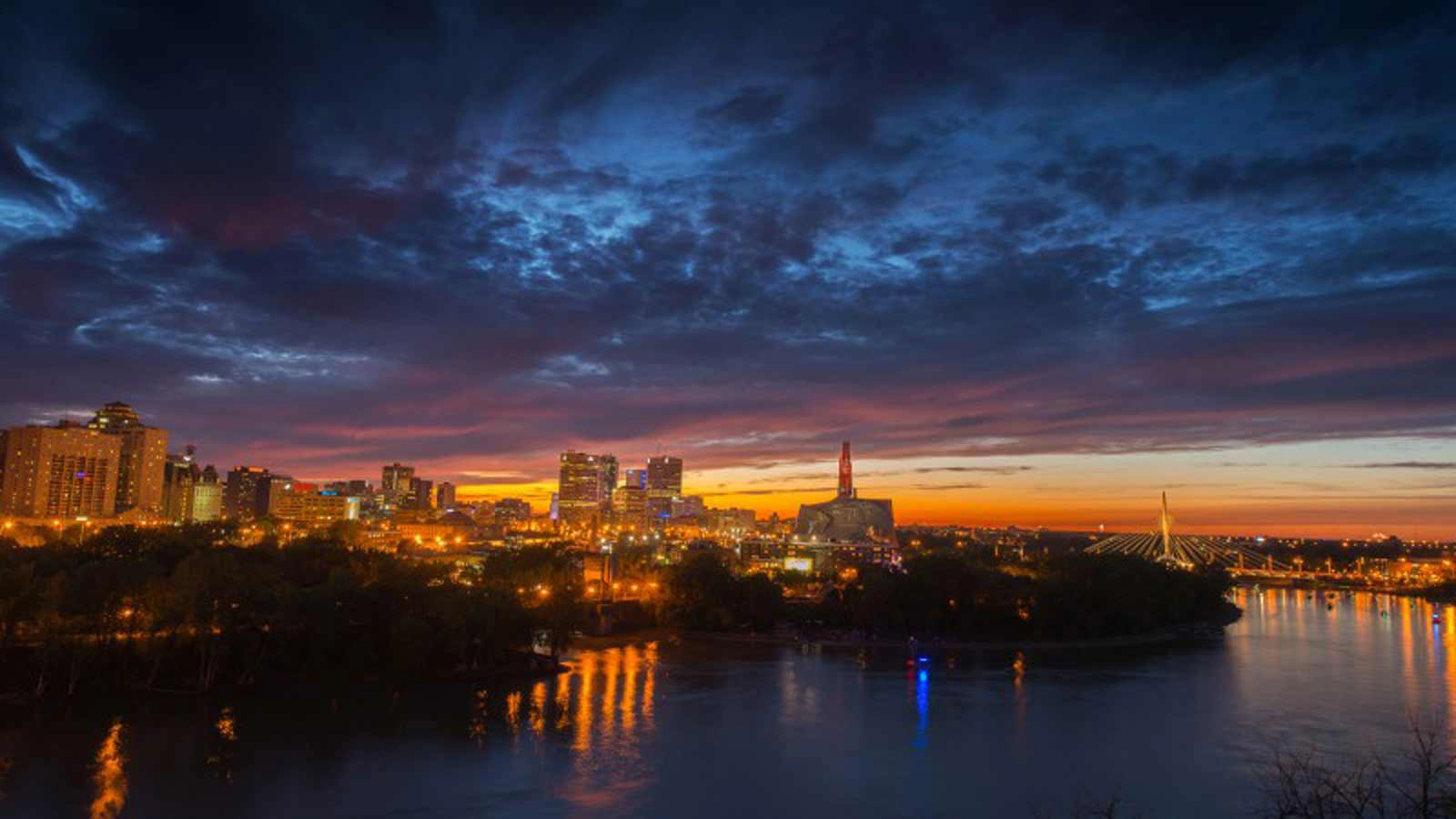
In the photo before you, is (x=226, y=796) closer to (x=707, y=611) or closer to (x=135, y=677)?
(x=135, y=677)

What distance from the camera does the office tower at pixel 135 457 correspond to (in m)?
82.9

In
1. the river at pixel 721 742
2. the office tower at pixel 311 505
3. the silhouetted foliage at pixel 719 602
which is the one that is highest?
the office tower at pixel 311 505

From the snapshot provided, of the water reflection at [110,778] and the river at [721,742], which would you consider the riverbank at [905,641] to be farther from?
the water reflection at [110,778]

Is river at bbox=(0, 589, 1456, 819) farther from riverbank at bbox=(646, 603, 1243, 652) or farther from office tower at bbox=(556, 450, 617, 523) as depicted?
office tower at bbox=(556, 450, 617, 523)

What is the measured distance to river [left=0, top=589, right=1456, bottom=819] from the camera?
1534 cm

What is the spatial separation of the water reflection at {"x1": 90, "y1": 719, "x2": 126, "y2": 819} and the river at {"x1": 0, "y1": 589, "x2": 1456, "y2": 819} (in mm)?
50

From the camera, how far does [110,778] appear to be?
15.4 metres

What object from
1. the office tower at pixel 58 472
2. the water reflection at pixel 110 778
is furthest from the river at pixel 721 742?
the office tower at pixel 58 472

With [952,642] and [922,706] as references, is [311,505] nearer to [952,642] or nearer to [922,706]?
[952,642]

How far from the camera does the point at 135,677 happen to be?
71.4 ft

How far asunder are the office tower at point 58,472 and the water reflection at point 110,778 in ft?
213

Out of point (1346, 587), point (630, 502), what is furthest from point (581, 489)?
point (1346, 587)

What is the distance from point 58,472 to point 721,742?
74573 millimetres

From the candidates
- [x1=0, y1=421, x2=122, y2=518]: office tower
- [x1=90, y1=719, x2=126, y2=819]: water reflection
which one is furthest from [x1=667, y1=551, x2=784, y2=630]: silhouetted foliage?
[x1=0, y1=421, x2=122, y2=518]: office tower
